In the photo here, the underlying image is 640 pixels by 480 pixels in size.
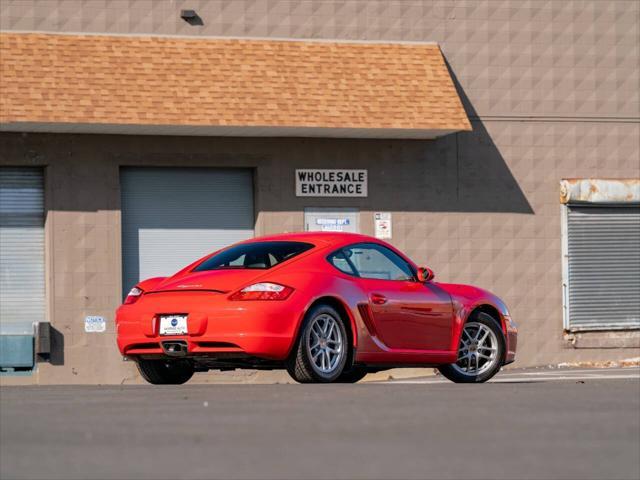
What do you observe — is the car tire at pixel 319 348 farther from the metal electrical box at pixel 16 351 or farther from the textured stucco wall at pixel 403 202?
the metal electrical box at pixel 16 351

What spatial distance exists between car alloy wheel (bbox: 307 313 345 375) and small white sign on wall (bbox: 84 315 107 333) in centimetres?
1083

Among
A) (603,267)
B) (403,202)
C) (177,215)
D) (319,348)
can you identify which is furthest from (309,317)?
(603,267)

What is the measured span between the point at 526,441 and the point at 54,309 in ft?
51.4

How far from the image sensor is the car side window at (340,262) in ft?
41.5

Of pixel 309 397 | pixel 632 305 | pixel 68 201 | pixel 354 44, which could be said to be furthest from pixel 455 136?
pixel 309 397

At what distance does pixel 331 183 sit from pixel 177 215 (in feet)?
8.53

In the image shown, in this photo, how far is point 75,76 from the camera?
2148 cm

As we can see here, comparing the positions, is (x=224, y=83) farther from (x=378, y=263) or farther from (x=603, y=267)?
(x=378, y=263)

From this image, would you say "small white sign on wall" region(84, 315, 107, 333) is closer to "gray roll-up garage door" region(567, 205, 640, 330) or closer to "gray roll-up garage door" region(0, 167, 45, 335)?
"gray roll-up garage door" region(0, 167, 45, 335)

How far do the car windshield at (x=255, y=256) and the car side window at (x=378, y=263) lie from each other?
457 mm

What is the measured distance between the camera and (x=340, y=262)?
12742 mm

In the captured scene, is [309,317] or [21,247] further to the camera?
[21,247]

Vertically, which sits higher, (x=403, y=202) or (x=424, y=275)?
(x=403, y=202)

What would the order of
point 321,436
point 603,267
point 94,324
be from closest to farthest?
point 321,436 < point 94,324 < point 603,267
